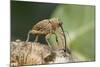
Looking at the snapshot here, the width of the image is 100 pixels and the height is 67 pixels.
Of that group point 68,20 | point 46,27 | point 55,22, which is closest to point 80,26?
point 68,20

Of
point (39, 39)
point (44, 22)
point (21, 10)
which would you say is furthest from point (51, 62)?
point (21, 10)

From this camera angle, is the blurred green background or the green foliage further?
the green foliage

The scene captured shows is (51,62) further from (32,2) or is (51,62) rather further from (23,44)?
(32,2)

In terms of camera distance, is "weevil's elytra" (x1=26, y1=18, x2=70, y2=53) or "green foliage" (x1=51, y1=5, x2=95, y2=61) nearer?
"weevil's elytra" (x1=26, y1=18, x2=70, y2=53)

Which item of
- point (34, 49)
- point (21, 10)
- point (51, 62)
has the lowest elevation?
point (51, 62)

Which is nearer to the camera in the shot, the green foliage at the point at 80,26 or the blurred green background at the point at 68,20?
the blurred green background at the point at 68,20

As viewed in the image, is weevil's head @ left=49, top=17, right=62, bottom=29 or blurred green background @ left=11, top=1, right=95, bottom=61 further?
weevil's head @ left=49, top=17, right=62, bottom=29

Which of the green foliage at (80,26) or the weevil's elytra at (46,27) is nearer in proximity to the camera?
the weevil's elytra at (46,27)
